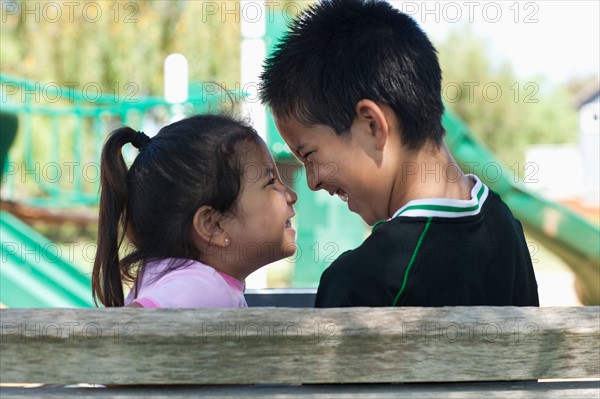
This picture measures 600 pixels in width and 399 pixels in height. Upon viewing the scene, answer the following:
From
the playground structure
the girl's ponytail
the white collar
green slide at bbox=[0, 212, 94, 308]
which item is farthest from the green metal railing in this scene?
the white collar

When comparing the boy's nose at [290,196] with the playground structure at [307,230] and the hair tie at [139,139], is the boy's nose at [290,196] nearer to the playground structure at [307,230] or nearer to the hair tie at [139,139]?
the hair tie at [139,139]

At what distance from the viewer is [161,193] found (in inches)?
73.3

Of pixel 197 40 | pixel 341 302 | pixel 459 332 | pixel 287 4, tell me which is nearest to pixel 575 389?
pixel 459 332

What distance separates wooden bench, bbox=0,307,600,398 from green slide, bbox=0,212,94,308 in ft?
15.1

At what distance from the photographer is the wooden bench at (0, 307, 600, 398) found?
38.9 inches

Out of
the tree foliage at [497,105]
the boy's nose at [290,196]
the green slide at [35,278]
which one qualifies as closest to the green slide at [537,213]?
A: the green slide at [35,278]

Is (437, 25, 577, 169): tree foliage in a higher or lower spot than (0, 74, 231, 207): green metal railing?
higher

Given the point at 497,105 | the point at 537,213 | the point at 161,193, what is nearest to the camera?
the point at 161,193

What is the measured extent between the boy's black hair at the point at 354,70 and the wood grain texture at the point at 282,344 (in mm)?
699

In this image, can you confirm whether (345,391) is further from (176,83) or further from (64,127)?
(64,127)

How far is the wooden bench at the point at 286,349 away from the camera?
99cm

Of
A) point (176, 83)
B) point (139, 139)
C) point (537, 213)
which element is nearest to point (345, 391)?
point (139, 139)

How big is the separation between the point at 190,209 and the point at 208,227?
2.2 inches

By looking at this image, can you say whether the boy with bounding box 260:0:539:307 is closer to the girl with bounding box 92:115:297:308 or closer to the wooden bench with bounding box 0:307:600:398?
the girl with bounding box 92:115:297:308
